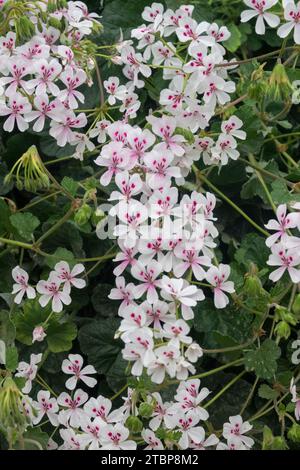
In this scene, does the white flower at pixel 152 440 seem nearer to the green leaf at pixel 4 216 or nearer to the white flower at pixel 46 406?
the white flower at pixel 46 406

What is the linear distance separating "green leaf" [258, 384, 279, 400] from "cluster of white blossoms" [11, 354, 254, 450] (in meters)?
0.07

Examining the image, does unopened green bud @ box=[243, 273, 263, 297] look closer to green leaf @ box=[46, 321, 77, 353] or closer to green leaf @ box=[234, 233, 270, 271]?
green leaf @ box=[234, 233, 270, 271]

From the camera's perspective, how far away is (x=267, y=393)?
1.40m

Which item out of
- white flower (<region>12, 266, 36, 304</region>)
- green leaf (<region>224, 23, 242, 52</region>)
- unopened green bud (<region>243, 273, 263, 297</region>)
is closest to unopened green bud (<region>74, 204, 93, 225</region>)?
white flower (<region>12, 266, 36, 304</region>)

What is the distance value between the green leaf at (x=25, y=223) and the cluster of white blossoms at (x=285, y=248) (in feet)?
1.35

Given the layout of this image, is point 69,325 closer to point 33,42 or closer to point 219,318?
point 219,318

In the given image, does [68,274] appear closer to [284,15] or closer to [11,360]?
[11,360]

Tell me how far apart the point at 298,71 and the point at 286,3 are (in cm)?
18

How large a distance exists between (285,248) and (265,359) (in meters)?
0.20

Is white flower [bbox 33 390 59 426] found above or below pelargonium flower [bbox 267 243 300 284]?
below

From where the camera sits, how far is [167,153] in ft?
4.38

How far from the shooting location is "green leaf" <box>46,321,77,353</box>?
1.47 metres

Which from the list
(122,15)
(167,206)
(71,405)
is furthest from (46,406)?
(122,15)
